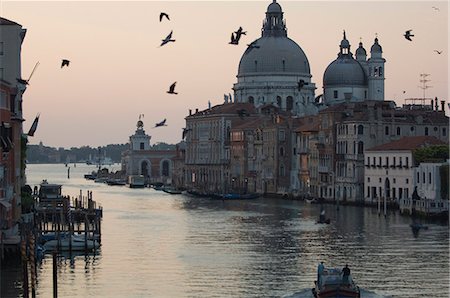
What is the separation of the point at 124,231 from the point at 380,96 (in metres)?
60.7

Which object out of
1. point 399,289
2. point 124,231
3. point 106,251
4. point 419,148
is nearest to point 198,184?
point 419,148

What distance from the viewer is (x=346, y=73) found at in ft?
357

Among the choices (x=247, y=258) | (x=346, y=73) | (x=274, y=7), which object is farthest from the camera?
(x=274, y=7)

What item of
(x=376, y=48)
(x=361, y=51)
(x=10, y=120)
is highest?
(x=361, y=51)

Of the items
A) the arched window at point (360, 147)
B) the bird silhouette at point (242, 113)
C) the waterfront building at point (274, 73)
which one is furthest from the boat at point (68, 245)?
the waterfront building at point (274, 73)

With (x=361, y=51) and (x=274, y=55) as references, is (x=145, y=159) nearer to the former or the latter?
(x=274, y=55)

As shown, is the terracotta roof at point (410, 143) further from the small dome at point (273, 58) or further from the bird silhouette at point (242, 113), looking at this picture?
the small dome at point (273, 58)

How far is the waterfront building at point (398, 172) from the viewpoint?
205 ft

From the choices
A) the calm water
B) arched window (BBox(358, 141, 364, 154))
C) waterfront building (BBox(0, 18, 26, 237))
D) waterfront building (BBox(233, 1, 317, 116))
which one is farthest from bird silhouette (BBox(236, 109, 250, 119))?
waterfront building (BBox(0, 18, 26, 237))

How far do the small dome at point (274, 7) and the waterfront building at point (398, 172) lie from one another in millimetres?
46371

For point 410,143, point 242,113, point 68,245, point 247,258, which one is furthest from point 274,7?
point 247,258

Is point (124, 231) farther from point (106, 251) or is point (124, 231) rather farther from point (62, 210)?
point (106, 251)

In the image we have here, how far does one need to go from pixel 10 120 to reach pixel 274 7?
83458mm

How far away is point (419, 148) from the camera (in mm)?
66500
